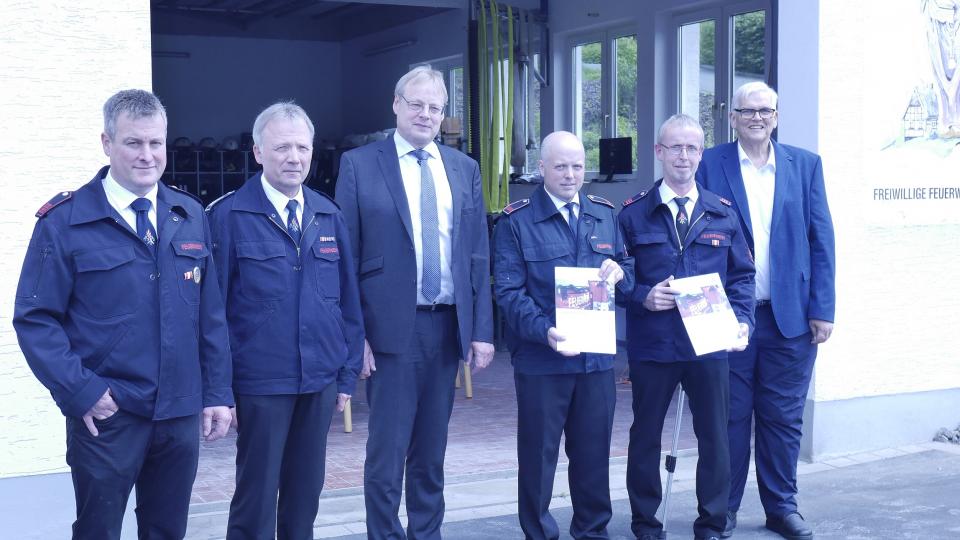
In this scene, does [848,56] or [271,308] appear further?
[848,56]

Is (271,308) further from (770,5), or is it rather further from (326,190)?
(326,190)

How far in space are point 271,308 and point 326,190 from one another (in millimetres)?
12906

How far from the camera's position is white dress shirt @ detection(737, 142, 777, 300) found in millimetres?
5102

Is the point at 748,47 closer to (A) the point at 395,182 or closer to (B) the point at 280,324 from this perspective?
(A) the point at 395,182

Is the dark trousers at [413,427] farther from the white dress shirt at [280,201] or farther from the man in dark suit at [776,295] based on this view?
the man in dark suit at [776,295]

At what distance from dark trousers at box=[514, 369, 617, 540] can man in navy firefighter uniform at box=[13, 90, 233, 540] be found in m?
1.56

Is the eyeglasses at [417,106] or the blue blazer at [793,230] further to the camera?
the blue blazer at [793,230]

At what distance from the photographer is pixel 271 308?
12.7 ft

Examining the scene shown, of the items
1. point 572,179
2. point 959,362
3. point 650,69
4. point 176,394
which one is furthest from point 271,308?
point 650,69

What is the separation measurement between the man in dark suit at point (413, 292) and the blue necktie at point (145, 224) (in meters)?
1.05

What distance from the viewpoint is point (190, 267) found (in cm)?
354

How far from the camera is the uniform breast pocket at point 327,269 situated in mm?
3967

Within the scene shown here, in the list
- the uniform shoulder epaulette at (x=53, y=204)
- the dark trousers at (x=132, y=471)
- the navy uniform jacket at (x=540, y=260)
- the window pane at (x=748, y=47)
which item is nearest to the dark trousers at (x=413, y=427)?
the navy uniform jacket at (x=540, y=260)

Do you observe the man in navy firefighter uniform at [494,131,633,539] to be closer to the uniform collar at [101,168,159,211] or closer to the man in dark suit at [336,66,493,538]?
the man in dark suit at [336,66,493,538]
